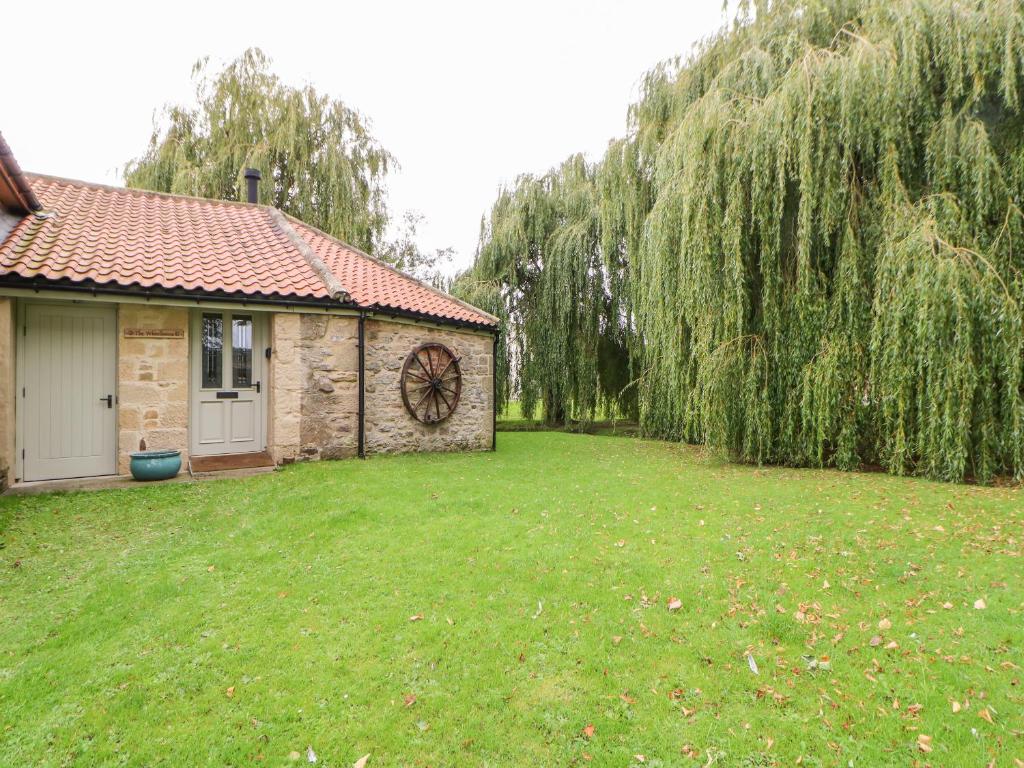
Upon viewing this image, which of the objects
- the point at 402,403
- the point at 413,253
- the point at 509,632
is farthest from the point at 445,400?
the point at 413,253

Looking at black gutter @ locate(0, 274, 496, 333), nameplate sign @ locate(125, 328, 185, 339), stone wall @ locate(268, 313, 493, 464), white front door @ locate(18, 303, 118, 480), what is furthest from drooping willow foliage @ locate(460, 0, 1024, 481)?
white front door @ locate(18, 303, 118, 480)

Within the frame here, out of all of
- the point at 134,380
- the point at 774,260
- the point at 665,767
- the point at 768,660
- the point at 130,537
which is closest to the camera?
the point at 665,767

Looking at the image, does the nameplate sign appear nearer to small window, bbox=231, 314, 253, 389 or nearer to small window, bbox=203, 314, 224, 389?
small window, bbox=203, 314, 224, 389

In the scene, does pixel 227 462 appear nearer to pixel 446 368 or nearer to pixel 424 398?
pixel 424 398

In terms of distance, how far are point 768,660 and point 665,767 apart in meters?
1.02

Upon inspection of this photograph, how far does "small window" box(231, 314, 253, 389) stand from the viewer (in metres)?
7.38

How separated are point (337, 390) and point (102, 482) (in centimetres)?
305

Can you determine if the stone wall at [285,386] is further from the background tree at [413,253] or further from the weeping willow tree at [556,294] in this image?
the background tree at [413,253]

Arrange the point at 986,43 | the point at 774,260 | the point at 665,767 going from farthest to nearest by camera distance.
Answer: the point at 774,260 < the point at 986,43 < the point at 665,767

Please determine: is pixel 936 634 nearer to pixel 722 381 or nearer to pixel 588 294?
pixel 722 381

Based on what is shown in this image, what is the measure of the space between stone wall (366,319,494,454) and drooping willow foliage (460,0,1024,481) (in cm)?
345

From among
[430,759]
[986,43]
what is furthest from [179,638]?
[986,43]

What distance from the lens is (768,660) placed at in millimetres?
2701

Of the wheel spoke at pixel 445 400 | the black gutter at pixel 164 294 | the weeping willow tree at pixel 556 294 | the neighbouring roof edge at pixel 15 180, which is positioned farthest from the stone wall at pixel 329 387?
the weeping willow tree at pixel 556 294
